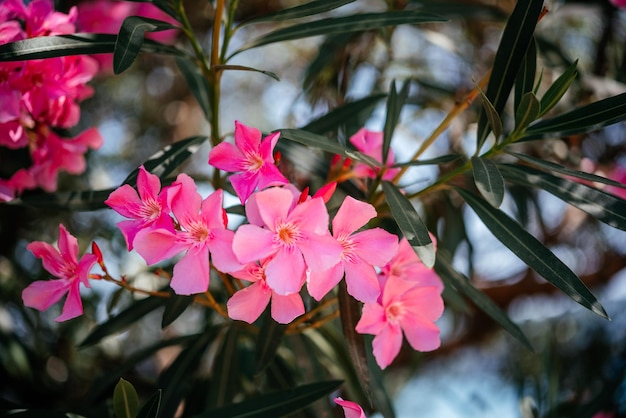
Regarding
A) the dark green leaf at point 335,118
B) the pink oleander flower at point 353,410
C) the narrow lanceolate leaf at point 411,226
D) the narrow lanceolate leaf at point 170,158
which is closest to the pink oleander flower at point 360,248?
the narrow lanceolate leaf at point 411,226

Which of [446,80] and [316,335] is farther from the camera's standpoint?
[446,80]

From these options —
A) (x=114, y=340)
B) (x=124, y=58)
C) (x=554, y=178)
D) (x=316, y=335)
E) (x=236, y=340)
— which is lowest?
(x=114, y=340)

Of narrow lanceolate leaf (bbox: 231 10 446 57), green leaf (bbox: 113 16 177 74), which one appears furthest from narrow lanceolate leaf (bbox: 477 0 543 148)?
green leaf (bbox: 113 16 177 74)

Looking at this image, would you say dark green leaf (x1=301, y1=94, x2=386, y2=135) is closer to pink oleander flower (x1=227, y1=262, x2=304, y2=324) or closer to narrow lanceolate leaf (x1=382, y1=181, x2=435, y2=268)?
narrow lanceolate leaf (x1=382, y1=181, x2=435, y2=268)

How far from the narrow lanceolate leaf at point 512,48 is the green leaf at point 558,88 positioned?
2.8 inches

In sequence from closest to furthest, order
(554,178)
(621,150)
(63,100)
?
(554,178)
(63,100)
(621,150)

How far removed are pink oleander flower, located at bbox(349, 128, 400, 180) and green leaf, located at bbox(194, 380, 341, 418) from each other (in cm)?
42

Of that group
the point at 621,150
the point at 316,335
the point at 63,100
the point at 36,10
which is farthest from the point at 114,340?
the point at 621,150

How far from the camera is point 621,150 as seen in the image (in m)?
2.40

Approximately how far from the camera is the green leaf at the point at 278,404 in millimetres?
1172

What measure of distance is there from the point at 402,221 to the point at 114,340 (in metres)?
1.76

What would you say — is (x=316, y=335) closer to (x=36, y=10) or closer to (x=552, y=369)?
(x=552, y=369)

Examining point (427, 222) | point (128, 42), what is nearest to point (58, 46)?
point (128, 42)

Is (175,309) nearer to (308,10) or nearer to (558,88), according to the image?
(308,10)
